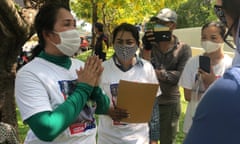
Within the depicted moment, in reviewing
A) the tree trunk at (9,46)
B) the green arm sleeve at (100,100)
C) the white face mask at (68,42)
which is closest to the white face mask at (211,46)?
the green arm sleeve at (100,100)

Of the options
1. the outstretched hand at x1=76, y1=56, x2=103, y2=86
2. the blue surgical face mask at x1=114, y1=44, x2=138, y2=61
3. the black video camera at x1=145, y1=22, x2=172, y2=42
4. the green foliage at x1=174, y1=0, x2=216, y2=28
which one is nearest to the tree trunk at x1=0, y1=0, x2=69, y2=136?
the blue surgical face mask at x1=114, y1=44, x2=138, y2=61

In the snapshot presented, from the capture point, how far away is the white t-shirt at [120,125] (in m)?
3.06

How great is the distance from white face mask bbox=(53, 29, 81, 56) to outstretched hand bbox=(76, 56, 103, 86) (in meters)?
0.22

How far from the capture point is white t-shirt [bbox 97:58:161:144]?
3.06 meters

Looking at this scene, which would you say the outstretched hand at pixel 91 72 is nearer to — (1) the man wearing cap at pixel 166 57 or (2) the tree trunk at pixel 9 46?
(2) the tree trunk at pixel 9 46

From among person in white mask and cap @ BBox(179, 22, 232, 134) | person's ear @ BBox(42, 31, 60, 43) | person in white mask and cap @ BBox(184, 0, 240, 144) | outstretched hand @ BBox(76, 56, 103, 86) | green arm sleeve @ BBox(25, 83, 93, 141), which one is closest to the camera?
person in white mask and cap @ BBox(184, 0, 240, 144)

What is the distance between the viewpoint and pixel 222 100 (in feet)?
3.13

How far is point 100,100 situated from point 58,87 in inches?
16.2

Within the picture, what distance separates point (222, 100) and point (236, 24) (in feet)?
0.81

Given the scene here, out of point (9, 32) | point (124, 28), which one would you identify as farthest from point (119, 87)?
point (9, 32)

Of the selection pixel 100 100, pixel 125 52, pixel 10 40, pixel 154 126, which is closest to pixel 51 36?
pixel 100 100

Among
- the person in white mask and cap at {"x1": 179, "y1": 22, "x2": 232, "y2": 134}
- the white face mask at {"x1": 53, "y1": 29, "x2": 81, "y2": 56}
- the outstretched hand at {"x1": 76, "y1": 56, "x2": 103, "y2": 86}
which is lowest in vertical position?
the person in white mask and cap at {"x1": 179, "y1": 22, "x2": 232, "y2": 134}

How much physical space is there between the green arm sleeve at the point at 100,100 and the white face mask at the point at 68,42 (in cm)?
30

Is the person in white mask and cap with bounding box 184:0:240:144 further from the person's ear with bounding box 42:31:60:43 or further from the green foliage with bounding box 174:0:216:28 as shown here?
the green foliage with bounding box 174:0:216:28
